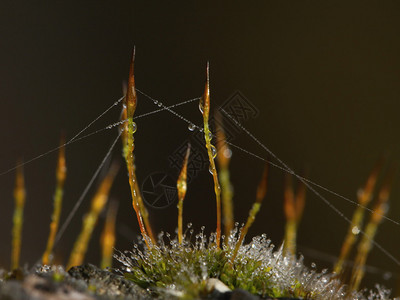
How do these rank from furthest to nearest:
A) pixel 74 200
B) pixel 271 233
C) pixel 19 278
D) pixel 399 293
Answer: pixel 271 233 → pixel 74 200 → pixel 399 293 → pixel 19 278

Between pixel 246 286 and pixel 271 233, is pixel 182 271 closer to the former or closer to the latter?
pixel 246 286

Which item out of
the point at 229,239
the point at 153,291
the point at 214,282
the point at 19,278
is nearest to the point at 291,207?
the point at 229,239

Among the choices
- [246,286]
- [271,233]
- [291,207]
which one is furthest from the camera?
[271,233]

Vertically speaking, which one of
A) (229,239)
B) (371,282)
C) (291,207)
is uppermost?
(291,207)

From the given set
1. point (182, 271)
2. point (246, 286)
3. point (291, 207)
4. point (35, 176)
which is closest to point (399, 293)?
point (291, 207)

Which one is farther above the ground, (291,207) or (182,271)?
(291,207)

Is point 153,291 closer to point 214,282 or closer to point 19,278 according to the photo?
point 214,282

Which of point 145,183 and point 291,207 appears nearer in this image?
point 291,207
